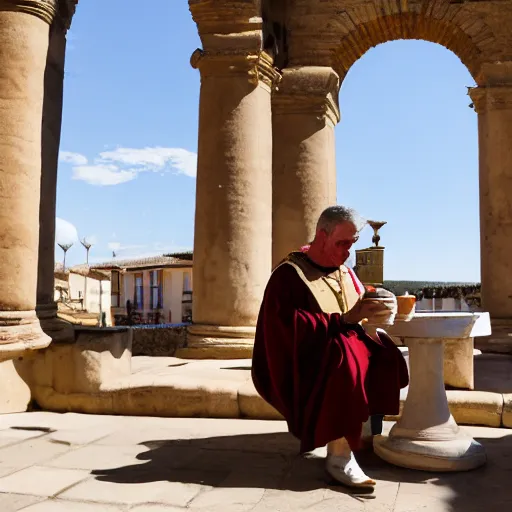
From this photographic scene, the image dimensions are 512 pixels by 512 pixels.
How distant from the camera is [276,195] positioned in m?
9.62

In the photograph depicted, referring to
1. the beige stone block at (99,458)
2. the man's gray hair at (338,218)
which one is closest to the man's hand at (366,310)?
the man's gray hair at (338,218)

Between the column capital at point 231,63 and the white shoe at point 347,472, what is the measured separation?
5.41m

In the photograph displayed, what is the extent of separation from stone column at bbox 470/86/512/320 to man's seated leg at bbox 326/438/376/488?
5.83 meters

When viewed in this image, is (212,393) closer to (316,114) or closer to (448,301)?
(316,114)

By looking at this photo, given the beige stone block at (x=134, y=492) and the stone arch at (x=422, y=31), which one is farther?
the stone arch at (x=422, y=31)

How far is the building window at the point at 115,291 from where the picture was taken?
38.8 meters

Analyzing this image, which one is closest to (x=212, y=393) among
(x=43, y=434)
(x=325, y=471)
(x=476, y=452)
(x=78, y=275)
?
(x=43, y=434)

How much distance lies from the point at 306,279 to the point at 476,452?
1563 mm

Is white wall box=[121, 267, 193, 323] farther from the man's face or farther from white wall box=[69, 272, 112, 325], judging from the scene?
the man's face

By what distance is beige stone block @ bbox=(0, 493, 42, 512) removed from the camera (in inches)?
132

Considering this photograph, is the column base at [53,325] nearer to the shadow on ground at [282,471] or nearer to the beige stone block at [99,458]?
the beige stone block at [99,458]

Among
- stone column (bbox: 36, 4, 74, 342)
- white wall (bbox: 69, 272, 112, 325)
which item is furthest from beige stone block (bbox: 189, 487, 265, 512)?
white wall (bbox: 69, 272, 112, 325)

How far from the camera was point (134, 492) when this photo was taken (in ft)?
11.8

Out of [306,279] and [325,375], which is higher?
[306,279]
